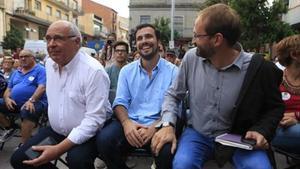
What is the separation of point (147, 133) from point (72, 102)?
25.1 inches

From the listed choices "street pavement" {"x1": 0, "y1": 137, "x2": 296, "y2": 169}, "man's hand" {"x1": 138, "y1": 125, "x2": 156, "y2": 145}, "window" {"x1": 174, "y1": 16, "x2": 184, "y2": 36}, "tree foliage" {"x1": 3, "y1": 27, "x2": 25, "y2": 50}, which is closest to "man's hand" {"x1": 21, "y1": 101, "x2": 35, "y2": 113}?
"street pavement" {"x1": 0, "y1": 137, "x2": 296, "y2": 169}

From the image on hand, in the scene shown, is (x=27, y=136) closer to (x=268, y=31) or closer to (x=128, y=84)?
(x=128, y=84)

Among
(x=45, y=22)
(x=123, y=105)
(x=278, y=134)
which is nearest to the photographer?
(x=278, y=134)

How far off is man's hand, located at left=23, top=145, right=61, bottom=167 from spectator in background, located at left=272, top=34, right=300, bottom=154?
5.83 feet

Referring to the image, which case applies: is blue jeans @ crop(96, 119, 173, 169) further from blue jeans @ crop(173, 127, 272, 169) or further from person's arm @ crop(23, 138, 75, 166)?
blue jeans @ crop(173, 127, 272, 169)

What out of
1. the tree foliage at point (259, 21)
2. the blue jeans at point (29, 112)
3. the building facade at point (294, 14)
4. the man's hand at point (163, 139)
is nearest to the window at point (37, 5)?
the building facade at point (294, 14)

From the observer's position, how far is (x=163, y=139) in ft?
9.46

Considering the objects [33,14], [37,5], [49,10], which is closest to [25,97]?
[33,14]

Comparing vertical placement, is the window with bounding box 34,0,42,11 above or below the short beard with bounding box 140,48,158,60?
above

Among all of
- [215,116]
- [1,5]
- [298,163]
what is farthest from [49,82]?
[1,5]

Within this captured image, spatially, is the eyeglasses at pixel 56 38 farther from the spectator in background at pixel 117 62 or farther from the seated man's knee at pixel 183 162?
the spectator in background at pixel 117 62

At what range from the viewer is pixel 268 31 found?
17828mm

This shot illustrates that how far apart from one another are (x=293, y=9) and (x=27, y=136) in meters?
22.4

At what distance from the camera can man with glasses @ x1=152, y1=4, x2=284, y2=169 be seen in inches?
108
